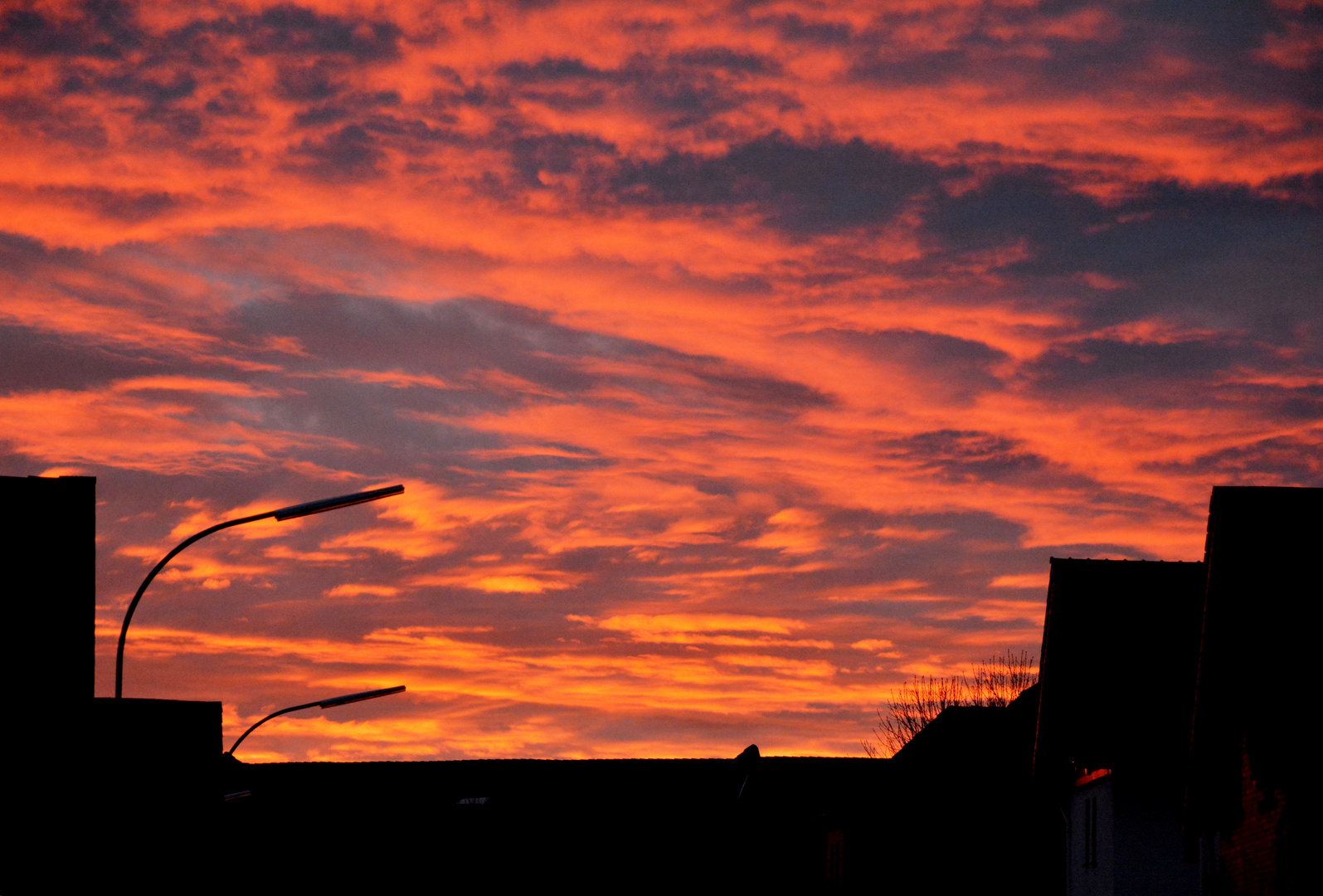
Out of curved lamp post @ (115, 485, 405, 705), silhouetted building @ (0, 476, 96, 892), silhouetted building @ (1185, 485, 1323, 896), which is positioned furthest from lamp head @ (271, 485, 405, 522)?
silhouetted building @ (1185, 485, 1323, 896)

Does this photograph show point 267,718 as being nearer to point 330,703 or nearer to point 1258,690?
point 330,703

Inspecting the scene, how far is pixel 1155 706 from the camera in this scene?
28.7 metres

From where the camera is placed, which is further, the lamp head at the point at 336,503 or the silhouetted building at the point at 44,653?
the silhouetted building at the point at 44,653

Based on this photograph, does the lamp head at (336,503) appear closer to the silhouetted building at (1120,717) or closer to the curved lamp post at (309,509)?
the curved lamp post at (309,509)

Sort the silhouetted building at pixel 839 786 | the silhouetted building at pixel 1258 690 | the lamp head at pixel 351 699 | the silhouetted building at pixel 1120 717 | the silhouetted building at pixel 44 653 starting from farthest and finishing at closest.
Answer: the lamp head at pixel 351 699 < the silhouetted building at pixel 1120 717 < the silhouetted building at pixel 44 653 < the silhouetted building at pixel 839 786 < the silhouetted building at pixel 1258 690

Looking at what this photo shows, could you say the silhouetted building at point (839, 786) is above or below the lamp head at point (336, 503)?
below

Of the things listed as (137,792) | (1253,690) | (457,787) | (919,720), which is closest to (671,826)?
(457,787)

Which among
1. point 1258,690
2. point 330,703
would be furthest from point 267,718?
point 1258,690

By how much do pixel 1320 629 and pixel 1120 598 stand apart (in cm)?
1095

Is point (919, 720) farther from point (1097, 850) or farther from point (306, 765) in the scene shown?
point (1097, 850)

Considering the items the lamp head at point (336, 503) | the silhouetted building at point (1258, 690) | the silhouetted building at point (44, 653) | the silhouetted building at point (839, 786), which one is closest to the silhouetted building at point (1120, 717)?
the silhouetted building at point (839, 786)

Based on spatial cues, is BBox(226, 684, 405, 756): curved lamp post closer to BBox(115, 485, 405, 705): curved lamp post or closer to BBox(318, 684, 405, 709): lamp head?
BBox(318, 684, 405, 709): lamp head

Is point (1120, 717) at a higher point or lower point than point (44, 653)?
lower

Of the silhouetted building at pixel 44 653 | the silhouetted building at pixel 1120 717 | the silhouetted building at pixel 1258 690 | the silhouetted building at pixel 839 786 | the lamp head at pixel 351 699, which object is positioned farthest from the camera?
the lamp head at pixel 351 699
